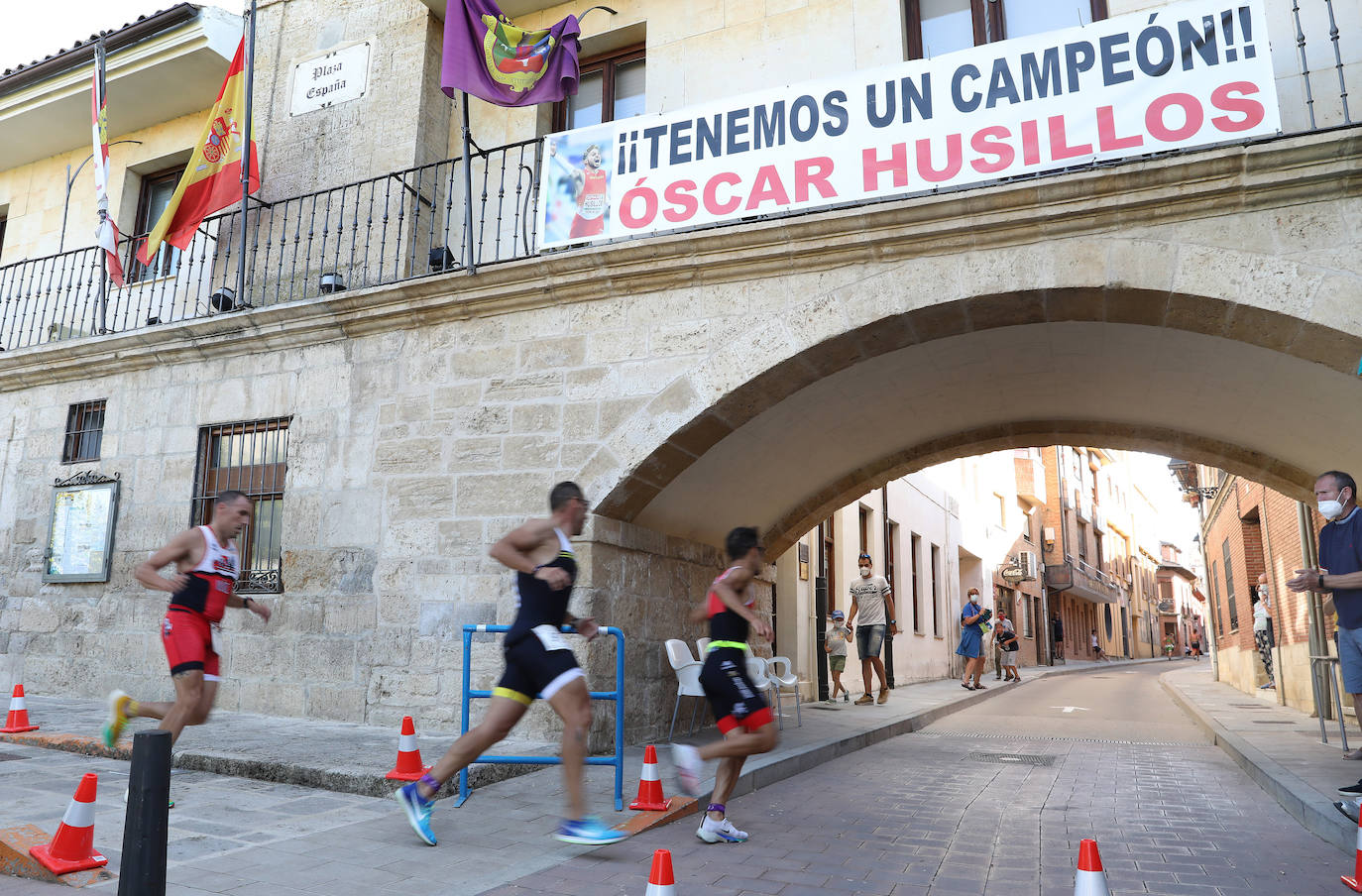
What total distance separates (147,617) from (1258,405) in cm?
978

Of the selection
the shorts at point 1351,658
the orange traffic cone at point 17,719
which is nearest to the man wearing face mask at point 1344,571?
the shorts at point 1351,658

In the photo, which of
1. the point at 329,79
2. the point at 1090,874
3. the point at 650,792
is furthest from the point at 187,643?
the point at 329,79

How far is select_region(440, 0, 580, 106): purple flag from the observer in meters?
7.62

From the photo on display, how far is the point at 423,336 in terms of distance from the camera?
8.02m

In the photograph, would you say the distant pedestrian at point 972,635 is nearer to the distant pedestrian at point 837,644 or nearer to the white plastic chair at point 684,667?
the distant pedestrian at point 837,644

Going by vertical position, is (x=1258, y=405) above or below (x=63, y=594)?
above

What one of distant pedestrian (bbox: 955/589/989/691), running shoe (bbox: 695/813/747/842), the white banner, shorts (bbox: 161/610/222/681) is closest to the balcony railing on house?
the white banner

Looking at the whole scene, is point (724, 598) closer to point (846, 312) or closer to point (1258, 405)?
point (846, 312)

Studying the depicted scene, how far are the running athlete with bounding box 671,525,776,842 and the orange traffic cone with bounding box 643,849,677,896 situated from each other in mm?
1652

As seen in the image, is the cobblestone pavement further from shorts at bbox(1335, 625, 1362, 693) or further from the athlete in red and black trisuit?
the athlete in red and black trisuit

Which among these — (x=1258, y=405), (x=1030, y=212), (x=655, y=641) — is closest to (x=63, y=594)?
(x=655, y=641)

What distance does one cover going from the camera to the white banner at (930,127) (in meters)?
5.93

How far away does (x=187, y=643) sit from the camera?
15.7ft

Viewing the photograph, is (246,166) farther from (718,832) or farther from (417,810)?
Result: (718,832)
